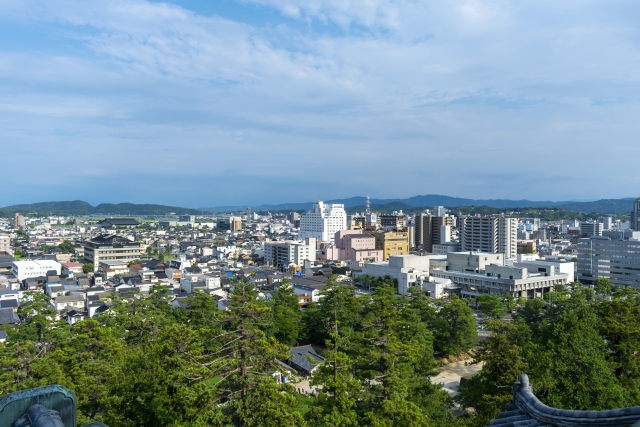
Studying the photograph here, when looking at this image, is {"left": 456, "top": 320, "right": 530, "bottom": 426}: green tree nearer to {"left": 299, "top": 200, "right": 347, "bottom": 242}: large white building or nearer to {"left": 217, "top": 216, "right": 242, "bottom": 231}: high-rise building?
{"left": 299, "top": 200, "right": 347, "bottom": 242}: large white building

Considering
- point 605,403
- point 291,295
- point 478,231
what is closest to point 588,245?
point 478,231

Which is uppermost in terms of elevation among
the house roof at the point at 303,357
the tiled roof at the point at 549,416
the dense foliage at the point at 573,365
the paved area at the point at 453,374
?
the tiled roof at the point at 549,416

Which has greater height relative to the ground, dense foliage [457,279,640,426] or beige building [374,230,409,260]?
dense foliage [457,279,640,426]

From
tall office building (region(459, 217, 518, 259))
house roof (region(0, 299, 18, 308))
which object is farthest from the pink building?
house roof (region(0, 299, 18, 308))

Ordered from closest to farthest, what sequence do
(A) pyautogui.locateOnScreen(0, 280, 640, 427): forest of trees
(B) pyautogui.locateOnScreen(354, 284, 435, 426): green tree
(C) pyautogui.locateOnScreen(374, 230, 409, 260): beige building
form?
(A) pyautogui.locateOnScreen(0, 280, 640, 427): forest of trees < (B) pyautogui.locateOnScreen(354, 284, 435, 426): green tree < (C) pyautogui.locateOnScreen(374, 230, 409, 260): beige building

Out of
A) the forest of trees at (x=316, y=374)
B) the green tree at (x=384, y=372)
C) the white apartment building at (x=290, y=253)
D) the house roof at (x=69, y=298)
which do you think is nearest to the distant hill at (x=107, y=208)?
the white apartment building at (x=290, y=253)

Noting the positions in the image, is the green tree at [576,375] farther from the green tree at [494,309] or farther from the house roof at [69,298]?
the house roof at [69,298]

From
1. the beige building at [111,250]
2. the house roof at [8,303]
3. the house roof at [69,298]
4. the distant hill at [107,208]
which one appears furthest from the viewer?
the distant hill at [107,208]

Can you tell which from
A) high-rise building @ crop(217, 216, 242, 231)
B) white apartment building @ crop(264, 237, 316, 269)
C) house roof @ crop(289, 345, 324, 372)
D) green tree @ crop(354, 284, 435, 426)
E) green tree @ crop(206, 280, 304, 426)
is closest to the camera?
green tree @ crop(206, 280, 304, 426)
